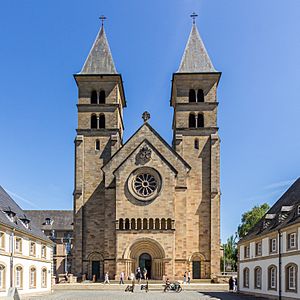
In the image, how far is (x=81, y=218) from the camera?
6222cm

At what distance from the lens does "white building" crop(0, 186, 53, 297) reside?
117ft

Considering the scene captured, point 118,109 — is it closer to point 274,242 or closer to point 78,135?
point 78,135

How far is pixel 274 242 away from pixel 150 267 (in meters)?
25.1

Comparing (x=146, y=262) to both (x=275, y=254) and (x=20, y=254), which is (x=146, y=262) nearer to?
(x=20, y=254)

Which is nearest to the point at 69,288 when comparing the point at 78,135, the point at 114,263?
the point at 114,263

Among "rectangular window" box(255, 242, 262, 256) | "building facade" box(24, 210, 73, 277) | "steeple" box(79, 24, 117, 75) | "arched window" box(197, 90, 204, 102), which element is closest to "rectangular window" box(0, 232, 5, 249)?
"rectangular window" box(255, 242, 262, 256)

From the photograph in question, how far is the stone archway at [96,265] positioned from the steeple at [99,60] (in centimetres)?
2350

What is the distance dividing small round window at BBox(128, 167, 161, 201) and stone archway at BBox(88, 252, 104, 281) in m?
9.20

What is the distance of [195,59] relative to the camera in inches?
2611

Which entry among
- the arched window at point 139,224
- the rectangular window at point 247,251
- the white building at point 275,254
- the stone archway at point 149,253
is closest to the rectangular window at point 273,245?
the white building at point 275,254

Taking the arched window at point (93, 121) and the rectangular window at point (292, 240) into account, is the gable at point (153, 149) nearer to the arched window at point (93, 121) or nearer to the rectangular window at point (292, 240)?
the arched window at point (93, 121)

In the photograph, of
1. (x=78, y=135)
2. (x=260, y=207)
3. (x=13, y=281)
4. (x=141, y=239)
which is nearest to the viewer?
(x=13, y=281)

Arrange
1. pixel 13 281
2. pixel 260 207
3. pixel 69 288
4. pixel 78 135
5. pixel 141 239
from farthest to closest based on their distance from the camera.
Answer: pixel 260 207, pixel 78 135, pixel 141 239, pixel 69 288, pixel 13 281

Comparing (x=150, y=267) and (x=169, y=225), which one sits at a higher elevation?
(x=169, y=225)
